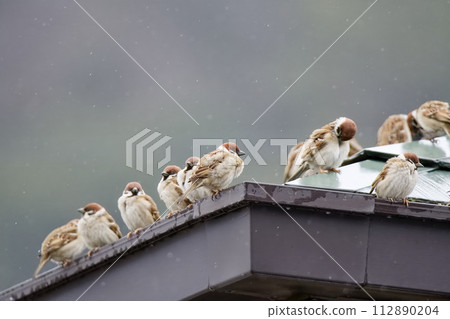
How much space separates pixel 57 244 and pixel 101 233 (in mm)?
364

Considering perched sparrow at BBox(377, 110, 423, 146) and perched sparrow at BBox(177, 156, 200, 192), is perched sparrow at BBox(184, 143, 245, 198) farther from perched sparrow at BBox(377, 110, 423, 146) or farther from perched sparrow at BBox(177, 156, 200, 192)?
perched sparrow at BBox(377, 110, 423, 146)

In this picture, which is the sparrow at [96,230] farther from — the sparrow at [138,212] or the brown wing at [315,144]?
the brown wing at [315,144]

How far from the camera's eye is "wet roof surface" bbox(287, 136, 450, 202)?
300 inches

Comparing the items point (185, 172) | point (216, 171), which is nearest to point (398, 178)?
point (216, 171)

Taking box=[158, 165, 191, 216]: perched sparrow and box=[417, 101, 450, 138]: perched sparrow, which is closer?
box=[158, 165, 191, 216]: perched sparrow

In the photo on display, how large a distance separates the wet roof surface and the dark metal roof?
0.97 metres

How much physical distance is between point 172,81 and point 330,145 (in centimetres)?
2805

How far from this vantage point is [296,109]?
35.8 m

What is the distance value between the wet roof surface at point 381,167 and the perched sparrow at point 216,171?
0.50m

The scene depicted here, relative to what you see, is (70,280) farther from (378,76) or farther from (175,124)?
(378,76)

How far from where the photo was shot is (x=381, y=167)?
27.5ft

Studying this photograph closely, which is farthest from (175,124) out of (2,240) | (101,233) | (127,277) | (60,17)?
(127,277)

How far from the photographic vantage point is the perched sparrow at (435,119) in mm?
13000

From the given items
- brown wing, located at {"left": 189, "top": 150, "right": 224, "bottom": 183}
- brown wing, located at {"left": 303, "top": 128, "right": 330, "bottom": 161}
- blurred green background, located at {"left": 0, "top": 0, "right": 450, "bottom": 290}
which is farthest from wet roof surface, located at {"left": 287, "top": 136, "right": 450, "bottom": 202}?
blurred green background, located at {"left": 0, "top": 0, "right": 450, "bottom": 290}
